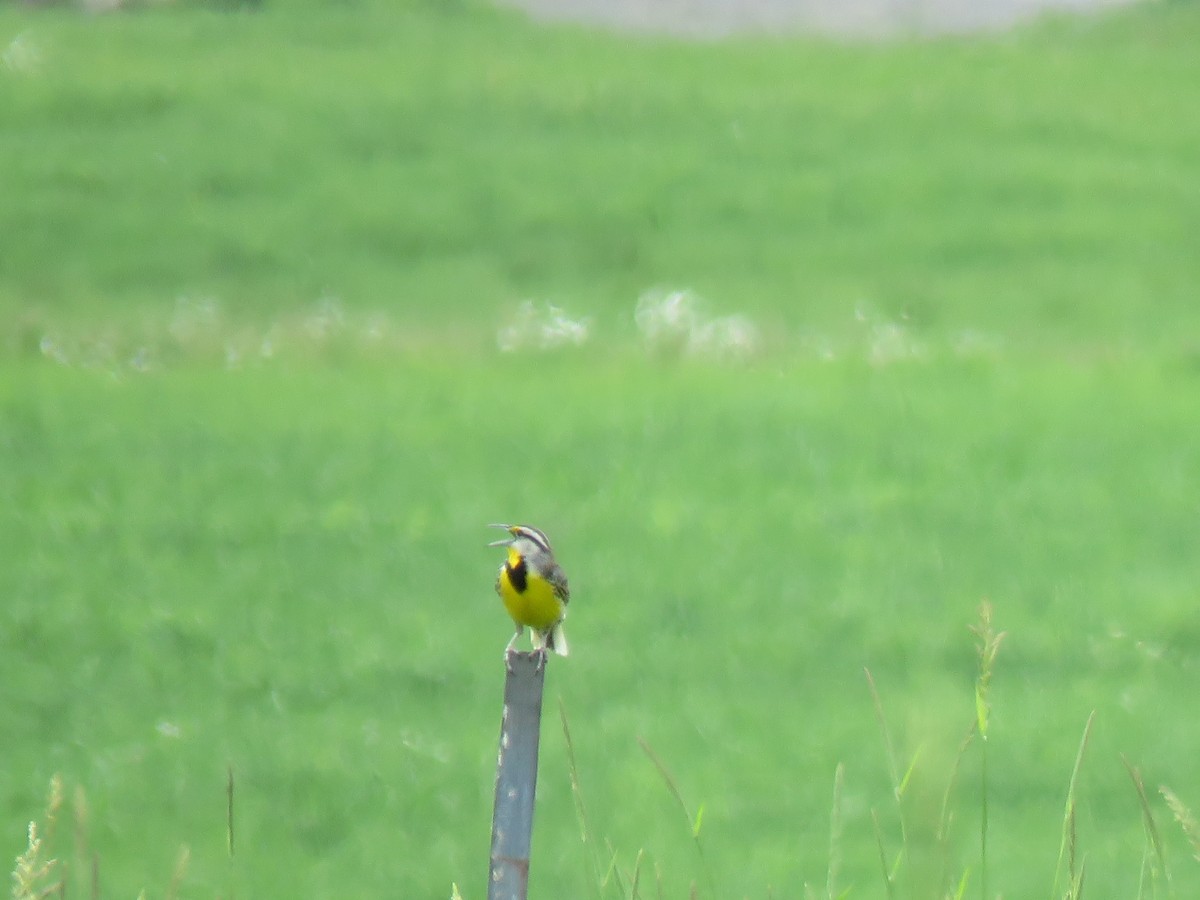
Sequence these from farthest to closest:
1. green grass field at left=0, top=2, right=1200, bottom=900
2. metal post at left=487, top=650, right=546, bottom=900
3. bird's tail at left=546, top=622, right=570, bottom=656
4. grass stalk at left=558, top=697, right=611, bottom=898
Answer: green grass field at left=0, top=2, right=1200, bottom=900
bird's tail at left=546, top=622, right=570, bottom=656
metal post at left=487, top=650, right=546, bottom=900
grass stalk at left=558, top=697, right=611, bottom=898

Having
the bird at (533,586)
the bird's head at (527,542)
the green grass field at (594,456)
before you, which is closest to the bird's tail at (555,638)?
the bird at (533,586)

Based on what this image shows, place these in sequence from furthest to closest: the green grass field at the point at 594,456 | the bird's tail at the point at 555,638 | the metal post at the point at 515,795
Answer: the green grass field at the point at 594,456
the bird's tail at the point at 555,638
the metal post at the point at 515,795

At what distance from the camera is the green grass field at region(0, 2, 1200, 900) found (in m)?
6.89

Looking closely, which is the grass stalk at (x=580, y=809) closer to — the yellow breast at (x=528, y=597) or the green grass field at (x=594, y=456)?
the green grass field at (x=594, y=456)

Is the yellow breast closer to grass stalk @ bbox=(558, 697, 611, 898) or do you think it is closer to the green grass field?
the green grass field

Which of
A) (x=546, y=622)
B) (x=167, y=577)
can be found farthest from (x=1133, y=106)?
(x=546, y=622)

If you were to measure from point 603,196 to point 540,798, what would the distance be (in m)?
11.4

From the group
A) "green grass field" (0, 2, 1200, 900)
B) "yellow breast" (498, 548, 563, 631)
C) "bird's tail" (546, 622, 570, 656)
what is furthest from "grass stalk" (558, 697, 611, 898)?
"yellow breast" (498, 548, 563, 631)

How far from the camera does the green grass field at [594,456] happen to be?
22.6 ft

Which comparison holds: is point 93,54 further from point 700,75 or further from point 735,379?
point 735,379

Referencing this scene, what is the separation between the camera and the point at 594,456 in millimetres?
10602

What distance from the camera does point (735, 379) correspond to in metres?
12.3

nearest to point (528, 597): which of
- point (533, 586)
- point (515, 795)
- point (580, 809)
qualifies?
point (533, 586)

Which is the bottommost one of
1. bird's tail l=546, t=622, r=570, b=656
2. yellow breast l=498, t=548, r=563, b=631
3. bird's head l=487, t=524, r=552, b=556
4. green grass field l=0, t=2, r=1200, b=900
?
green grass field l=0, t=2, r=1200, b=900
